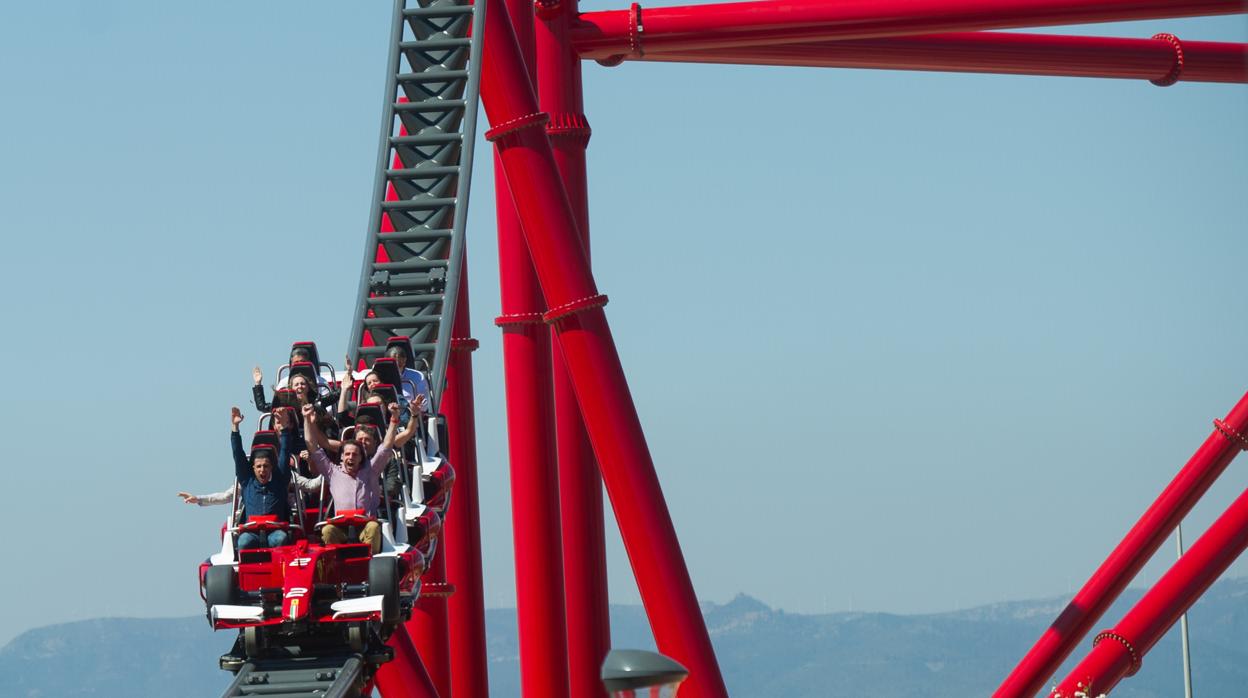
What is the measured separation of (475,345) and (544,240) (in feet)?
7.86

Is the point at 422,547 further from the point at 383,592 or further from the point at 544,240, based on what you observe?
the point at 544,240

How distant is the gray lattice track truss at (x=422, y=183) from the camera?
12.5 m

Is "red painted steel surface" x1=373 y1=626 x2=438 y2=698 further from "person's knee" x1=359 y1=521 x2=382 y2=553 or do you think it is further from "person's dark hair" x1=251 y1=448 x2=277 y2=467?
"person's dark hair" x1=251 y1=448 x2=277 y2=467

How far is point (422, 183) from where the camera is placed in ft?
42.9

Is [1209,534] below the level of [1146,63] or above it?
below

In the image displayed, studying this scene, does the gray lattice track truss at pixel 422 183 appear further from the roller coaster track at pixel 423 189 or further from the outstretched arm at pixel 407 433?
the outstretched arm at pixel 407 433

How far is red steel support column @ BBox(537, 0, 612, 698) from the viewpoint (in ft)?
42.3

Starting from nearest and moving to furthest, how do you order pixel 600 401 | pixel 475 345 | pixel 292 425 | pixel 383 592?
pixel 383 592 < pixel 292 425 < pixel 600 401 < pixel 475 345

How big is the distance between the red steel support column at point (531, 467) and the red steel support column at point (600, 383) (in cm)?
179

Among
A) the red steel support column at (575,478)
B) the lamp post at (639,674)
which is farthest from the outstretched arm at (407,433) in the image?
the lamp post at (639,674)

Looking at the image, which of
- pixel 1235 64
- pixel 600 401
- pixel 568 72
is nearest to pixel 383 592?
pixel 600 401

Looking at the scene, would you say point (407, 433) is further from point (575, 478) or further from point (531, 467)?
point (531, 467)

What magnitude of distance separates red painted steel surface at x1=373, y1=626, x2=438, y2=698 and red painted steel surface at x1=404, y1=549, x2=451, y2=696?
88cm

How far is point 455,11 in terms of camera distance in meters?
13.1
